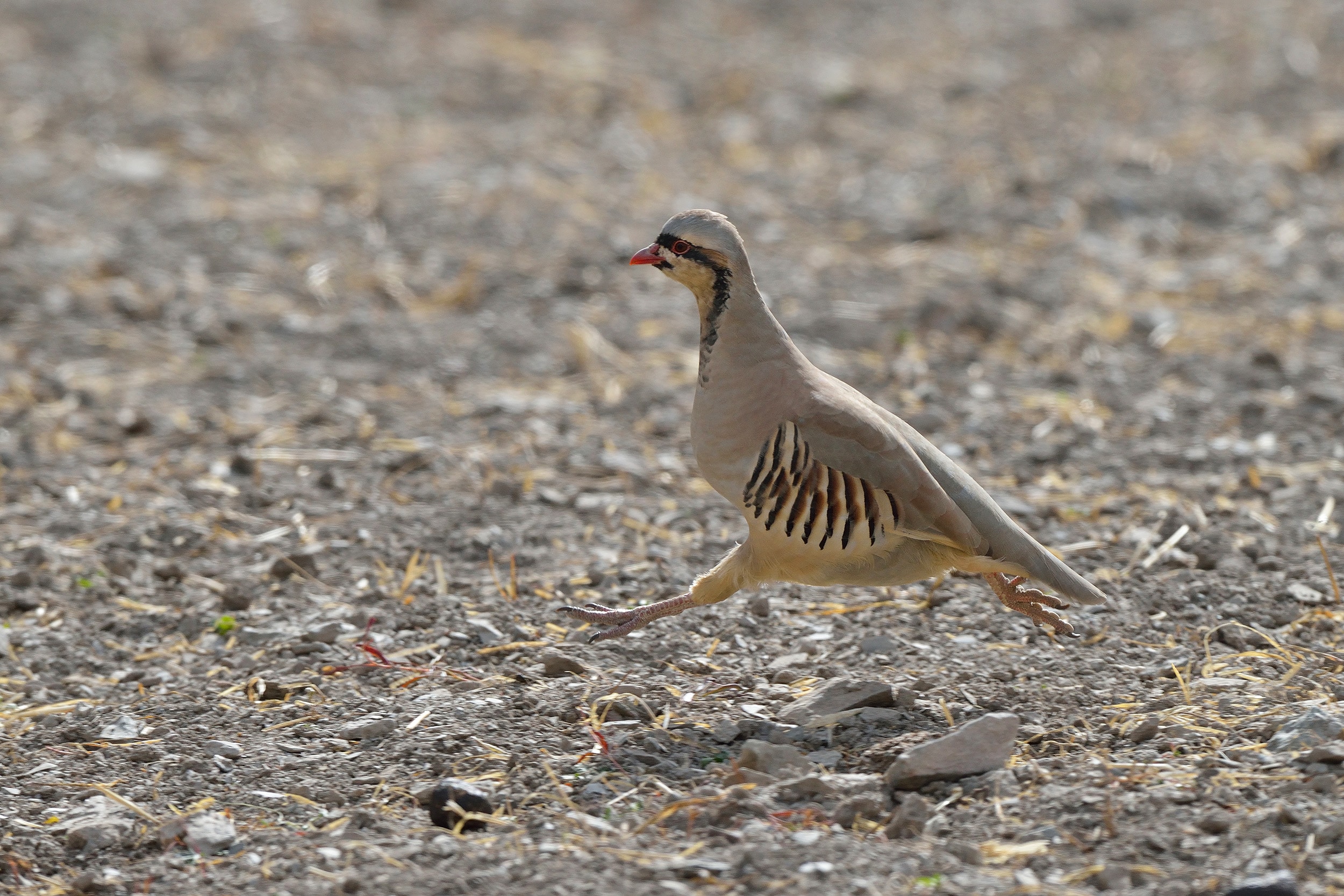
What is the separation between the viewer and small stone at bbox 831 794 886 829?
3848 millimetres

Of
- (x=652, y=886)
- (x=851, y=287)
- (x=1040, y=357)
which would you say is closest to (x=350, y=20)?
(x=851, y=287)

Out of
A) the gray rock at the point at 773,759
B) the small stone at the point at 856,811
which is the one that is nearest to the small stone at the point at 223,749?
the gray rock at the point at 773,759

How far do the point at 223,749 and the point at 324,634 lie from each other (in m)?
0.77

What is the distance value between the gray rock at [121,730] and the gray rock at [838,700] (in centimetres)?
190

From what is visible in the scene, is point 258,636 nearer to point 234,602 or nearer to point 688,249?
point 234,602

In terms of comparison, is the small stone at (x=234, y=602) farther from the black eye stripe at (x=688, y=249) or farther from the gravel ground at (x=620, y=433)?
the black eye stripe at (x=688, y=249)

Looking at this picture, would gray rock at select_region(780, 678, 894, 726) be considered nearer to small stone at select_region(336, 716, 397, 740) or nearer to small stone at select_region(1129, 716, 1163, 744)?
small stone at select_region(1129, 716, 1163, 744)

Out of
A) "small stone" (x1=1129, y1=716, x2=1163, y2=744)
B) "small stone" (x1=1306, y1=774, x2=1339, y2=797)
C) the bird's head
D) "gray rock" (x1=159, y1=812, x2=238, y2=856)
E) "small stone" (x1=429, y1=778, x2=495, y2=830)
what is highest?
the bird's head

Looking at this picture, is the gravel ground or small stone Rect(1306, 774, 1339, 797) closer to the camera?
small stone Rect(1306, 774, 1339, 797)

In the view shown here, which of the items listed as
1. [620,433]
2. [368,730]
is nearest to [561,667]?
[368,730]

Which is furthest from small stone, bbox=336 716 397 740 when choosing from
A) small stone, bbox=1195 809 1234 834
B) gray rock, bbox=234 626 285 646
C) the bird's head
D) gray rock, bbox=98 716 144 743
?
small stone, bbox=1195 809 1234 834

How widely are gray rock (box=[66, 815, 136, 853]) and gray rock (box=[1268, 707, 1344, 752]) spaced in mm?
2995

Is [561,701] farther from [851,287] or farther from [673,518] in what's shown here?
[851,287]

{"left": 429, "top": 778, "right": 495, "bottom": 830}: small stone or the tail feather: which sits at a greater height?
the tail feather
